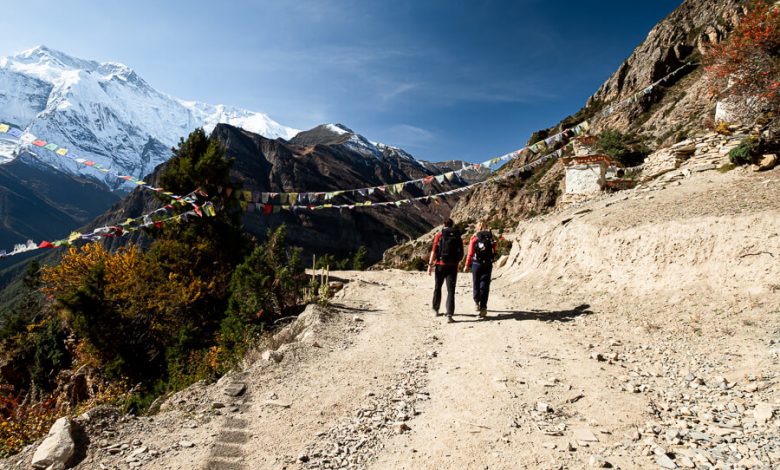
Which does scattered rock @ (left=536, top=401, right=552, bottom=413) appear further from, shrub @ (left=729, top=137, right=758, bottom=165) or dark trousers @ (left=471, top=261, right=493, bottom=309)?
shrub @ (left=729, top=137, right=758, bottom=165)

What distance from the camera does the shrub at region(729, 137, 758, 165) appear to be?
10922mm

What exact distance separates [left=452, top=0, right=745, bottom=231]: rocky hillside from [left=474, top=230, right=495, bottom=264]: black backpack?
4079 cm

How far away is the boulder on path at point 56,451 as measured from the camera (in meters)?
3.93

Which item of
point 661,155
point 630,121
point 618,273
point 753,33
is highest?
point 630,121

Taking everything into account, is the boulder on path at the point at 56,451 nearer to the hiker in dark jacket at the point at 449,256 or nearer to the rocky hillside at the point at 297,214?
the hiker in dark jacket at the point at 449,256

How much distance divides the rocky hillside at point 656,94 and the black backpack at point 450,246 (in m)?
41.0

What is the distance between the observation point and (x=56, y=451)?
396 cm

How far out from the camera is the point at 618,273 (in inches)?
368

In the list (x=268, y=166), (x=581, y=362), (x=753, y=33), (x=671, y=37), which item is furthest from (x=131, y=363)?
(x=268, y=166)

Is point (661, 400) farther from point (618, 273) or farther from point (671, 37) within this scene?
point (671, 37)

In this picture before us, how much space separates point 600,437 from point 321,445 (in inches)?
105

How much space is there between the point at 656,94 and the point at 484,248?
212 ft

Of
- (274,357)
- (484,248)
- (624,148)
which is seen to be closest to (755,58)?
(484,248)

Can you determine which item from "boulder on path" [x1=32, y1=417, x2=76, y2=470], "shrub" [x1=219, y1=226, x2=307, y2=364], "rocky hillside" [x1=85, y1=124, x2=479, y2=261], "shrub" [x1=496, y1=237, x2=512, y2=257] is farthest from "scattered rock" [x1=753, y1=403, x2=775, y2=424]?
"rocky hillside" [x1=85, y1=124, x2=479, y2=261]
